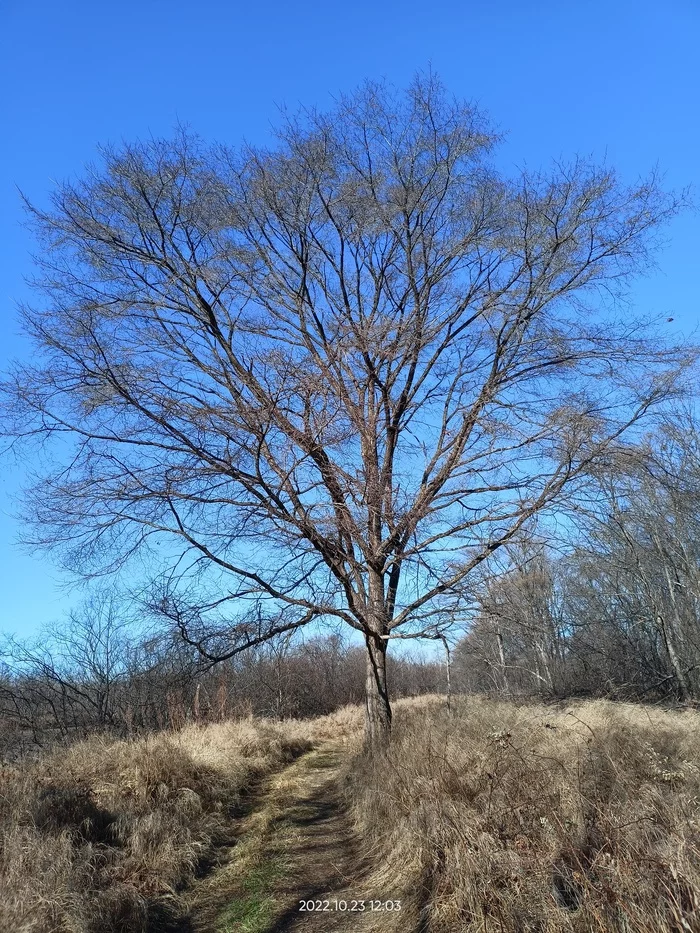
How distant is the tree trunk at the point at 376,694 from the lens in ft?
32.6

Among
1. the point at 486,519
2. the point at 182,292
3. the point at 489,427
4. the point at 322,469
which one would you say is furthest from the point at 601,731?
the point at 182,292

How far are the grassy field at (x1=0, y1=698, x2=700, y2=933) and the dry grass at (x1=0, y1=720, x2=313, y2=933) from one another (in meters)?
0.02

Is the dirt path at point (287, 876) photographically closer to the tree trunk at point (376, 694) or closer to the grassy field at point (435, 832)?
the grassy field at point (435, 832)

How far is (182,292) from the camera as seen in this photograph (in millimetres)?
10289

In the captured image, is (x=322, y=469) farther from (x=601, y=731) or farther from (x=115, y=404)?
(x=601, y=731)

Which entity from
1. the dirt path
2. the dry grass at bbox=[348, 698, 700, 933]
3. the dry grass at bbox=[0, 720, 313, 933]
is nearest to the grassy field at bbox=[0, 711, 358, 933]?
the dry grass at bbox=[0, 720, 313, 933]
